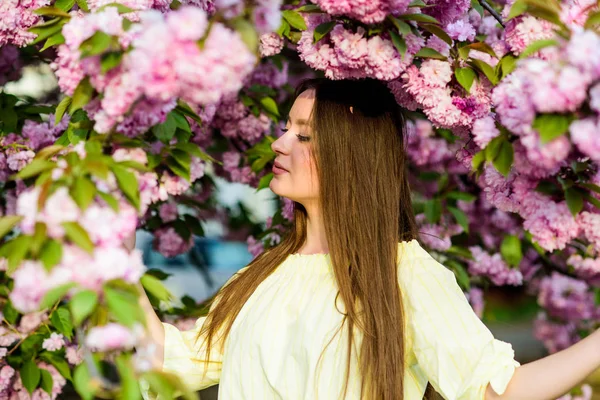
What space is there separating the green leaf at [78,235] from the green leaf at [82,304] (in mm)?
70

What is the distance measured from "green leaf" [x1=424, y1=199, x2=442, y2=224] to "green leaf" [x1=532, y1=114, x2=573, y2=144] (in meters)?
2.10

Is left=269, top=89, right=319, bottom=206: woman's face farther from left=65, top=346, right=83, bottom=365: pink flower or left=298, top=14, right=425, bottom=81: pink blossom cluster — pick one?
left=65, top=346, right=83, bottom=365: pink flower

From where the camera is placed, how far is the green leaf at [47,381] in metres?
2.66

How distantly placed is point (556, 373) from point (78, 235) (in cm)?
100

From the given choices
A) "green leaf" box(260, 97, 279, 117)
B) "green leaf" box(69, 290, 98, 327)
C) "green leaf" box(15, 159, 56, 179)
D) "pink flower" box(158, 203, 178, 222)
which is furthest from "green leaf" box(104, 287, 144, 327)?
"pink flower" box(158, 203, 178, 222)

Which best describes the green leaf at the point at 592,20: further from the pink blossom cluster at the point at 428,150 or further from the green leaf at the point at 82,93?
the pink blossom cluster at the point at 428,150

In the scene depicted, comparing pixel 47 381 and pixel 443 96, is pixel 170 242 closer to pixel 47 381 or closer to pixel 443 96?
pixel 47 381

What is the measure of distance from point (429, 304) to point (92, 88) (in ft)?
3.01

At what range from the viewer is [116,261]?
4.37 ft

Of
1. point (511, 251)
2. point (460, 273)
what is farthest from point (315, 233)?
point (511, 251)

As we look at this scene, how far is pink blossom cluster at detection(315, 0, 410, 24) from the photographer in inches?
65.9

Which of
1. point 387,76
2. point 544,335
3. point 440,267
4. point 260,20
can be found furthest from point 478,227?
point 260,20

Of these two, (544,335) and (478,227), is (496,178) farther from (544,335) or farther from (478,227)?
(544,335)

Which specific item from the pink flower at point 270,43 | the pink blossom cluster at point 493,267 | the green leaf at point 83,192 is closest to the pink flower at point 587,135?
the green leaf at point 83,192
